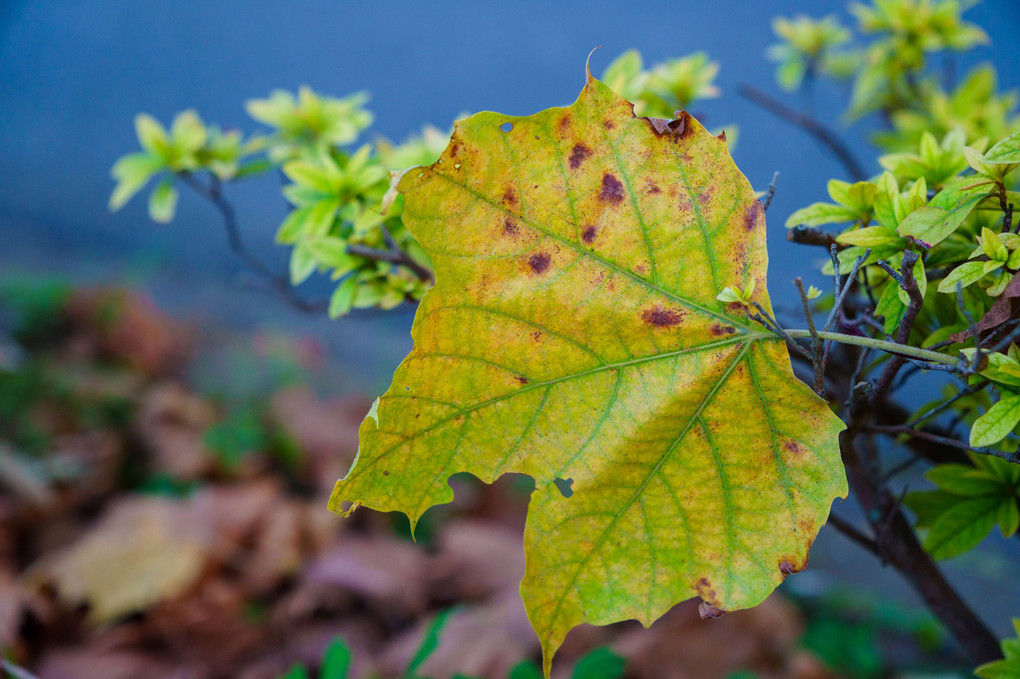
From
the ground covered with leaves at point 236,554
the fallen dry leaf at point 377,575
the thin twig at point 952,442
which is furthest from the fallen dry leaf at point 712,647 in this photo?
the thin twig at point 952,442

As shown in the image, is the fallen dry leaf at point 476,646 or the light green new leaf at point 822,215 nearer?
the light green new leaf at point 822,215

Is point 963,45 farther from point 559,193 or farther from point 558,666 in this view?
point 558,666

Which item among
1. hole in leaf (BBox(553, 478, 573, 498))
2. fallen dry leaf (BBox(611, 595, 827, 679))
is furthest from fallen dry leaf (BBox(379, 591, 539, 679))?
hole in leaf (BBox(553, 478, 573, 498))

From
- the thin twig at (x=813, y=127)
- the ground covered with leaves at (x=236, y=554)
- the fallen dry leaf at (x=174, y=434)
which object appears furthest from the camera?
the fallen dry leaf at (x=174, y=434)

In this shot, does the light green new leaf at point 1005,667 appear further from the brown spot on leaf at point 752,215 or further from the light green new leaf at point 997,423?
the brown spot on leaf at point 752,215

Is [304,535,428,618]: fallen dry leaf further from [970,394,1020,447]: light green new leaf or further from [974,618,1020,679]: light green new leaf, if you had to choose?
Result: [970,394,1020,447]: light green new leaf

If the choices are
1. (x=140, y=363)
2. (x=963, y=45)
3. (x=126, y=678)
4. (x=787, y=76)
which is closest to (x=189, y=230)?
(x=140, y=363)

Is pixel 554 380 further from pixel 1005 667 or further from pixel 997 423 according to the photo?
pixel 1005 667
